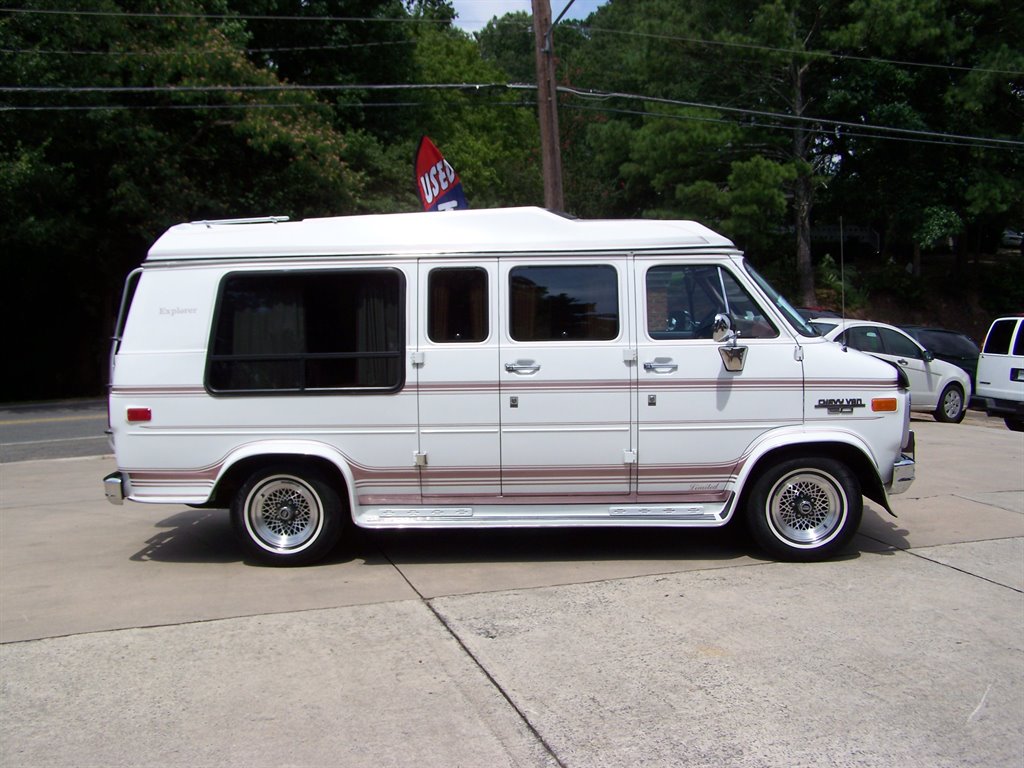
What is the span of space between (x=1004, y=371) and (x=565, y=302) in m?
10.9

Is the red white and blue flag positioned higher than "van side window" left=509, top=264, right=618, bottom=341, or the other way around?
the red white and blue flag

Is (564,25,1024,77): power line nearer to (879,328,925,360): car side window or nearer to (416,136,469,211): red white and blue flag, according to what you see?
(879,328,925,360): car side window

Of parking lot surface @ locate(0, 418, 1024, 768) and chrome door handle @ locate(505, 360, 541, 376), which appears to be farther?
chrome door handle @ locate(505, 360, 541, 376)

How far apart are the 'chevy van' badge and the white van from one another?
0.09 ft

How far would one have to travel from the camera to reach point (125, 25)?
66.6 feet

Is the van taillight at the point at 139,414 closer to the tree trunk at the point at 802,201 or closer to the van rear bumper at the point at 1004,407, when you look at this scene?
the van rear bumper at the point at 1004,407

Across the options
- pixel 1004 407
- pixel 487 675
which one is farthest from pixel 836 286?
pixel 487 675

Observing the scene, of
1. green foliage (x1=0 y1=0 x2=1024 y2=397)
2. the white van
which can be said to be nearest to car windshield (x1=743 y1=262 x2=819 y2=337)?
the white van

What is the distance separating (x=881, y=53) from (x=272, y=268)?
2525cm

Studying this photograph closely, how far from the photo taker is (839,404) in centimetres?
670

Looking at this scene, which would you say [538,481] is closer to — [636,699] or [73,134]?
[636,699]

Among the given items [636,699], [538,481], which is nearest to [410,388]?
[538,481]

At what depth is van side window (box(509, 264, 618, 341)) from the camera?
6.77m

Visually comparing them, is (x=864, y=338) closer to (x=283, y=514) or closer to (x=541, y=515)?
(x=541, y=515)
